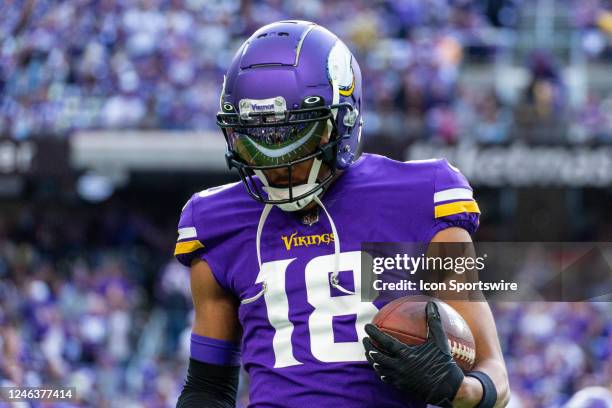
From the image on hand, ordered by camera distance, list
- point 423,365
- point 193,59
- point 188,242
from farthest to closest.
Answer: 1. point 193,59
2. point 188,242
3. point 423,365

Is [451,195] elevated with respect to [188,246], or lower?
elevated

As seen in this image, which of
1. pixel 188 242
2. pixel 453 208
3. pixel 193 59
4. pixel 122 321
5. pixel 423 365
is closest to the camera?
pixel 423 365

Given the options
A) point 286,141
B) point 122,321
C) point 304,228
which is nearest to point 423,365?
point 304,228

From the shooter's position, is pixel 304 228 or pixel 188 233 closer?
pixel 304 228

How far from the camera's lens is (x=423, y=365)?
2.68 metres

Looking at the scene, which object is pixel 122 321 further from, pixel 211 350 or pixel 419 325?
pixel 419 325

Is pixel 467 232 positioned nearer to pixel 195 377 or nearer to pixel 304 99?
pixel 304 99

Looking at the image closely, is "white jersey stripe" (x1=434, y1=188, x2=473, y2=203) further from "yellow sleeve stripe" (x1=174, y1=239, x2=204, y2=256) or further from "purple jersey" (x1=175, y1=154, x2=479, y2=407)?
"yellow sleeve stripe" (x1=174, y1=239, x2=204, y2=256)

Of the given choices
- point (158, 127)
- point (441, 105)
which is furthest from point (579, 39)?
point (158, 127)

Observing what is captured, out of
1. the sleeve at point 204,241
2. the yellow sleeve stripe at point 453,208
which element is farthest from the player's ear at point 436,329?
→ the sleeve at point 204,241

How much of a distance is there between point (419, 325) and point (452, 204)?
37cm

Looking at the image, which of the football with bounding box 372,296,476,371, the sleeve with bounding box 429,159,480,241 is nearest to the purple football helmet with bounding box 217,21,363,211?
the sleeve with bounding box 429,159,480,241

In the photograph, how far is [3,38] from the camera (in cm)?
1323

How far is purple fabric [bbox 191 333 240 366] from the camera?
321cm
